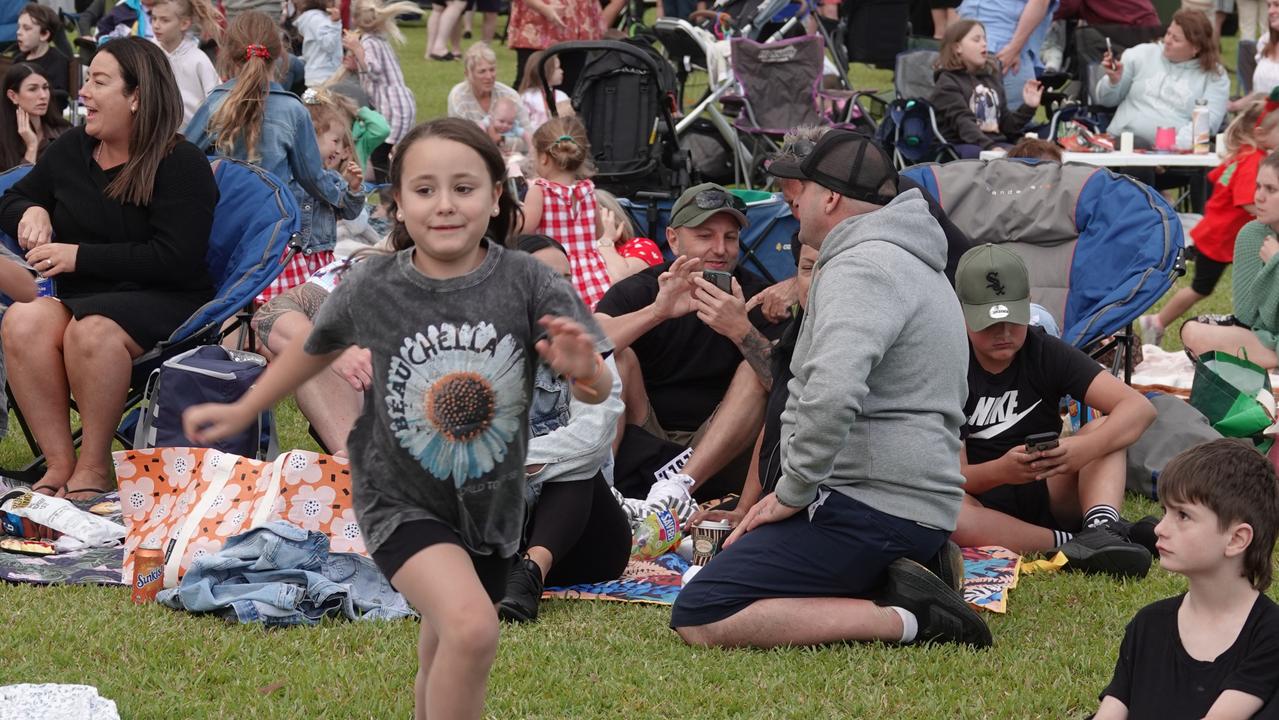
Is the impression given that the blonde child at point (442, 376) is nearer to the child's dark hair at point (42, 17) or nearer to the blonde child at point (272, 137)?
the blonde child at point (272, 137)

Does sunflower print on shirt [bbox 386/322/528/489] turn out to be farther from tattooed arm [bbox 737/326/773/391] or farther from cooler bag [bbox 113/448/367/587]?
tattooed arm [bbox 737/326/773/391]

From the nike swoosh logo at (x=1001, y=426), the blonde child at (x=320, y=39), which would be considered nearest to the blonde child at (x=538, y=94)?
the blonde child at (x=320, y=39)

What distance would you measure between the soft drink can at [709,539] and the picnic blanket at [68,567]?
1.80 meters

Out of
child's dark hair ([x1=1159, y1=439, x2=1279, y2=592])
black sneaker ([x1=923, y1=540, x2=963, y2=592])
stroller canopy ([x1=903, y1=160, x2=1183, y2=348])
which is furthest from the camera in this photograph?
stroller canopy ([x1=903, y1=160, x2=1183, y2=348])

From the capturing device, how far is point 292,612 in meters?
4.57

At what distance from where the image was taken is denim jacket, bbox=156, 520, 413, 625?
15.1 feet

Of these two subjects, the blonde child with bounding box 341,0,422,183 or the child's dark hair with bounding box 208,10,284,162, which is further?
the blonde child with bounding box 341,0,422,183

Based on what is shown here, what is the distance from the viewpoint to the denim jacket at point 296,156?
22.9 ft

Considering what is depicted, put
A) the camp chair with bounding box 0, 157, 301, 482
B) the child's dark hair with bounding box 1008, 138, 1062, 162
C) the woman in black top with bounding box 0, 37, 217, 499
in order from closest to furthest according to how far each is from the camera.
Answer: the woman in black top with bounding box 0, 37, 217, 499, the camp chair with bounding box 0, 157, 301, 482, the child's dark hair with bounding box 1008, 138, 1062, 162

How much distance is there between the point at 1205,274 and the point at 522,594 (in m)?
5.38

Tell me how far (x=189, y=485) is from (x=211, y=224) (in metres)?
1.31

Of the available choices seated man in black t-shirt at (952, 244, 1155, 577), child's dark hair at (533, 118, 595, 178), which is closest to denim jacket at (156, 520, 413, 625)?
seated man in black t-shirt at (952, 244, 1155, 577)

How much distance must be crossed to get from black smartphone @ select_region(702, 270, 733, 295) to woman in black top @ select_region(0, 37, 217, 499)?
1.89 m

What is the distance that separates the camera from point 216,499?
16.6 feet
